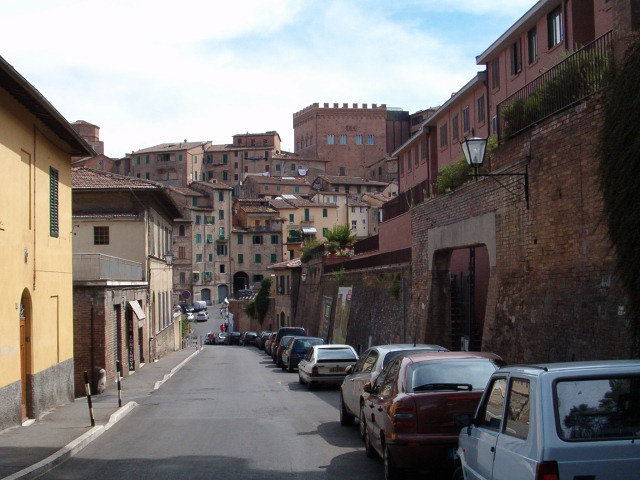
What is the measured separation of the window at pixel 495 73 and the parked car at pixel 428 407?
23071mm

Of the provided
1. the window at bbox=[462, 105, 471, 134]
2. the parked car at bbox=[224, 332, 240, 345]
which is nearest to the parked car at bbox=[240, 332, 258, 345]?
the parked car at bbox=[224, 332, 240, 345]

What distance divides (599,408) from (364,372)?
895 cm

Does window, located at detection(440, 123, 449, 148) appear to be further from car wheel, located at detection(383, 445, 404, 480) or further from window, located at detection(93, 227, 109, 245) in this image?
car wheel, located at detection(383, 445, 404, 480)

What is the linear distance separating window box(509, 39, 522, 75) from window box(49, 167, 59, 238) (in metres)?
18.0

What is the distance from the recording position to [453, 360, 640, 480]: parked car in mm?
5117

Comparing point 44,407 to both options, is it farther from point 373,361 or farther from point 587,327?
point 587,327

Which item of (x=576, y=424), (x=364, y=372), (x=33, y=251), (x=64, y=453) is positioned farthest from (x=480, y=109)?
(x=576, y=424)

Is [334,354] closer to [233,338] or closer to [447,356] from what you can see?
[447,356]

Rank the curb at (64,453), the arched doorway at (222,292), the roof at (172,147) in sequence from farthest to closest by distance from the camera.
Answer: the roof at (172,147), the arched doorway at (222,292), the curb at (64,453)

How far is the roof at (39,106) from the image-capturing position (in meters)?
13.7

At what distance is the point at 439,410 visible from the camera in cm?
889

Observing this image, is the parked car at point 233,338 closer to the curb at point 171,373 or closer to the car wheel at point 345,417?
the curb at point 171,373

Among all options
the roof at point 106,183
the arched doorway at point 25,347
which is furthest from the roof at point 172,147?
the arched doorway at point 25,347

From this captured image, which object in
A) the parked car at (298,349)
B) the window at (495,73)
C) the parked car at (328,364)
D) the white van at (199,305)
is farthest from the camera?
the white van at (199,305)
